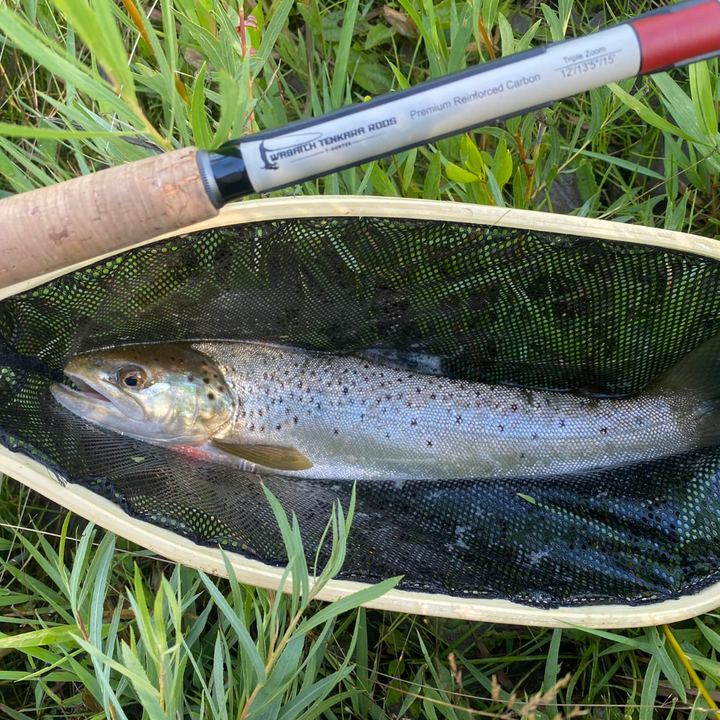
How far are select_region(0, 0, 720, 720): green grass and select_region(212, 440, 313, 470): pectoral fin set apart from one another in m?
0.34

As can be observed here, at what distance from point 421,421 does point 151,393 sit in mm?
926

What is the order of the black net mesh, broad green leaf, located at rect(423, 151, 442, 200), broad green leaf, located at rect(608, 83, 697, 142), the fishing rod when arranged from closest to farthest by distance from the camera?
the fishing rod → the black net mesh → broad green leaf, located at rect(608, 83, 697, 142) → broad green leaf, located at rect(423, 151, 442, 200)

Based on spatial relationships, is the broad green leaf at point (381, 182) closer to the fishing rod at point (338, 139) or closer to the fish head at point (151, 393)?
the fishing rod at point (338, 139)

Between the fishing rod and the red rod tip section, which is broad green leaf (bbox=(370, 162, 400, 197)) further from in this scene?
the red rod tip section

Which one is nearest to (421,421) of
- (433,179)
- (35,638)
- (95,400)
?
(433,179)

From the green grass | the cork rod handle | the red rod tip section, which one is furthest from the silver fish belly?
the red rod tip section

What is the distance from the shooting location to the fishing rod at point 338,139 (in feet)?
3.39

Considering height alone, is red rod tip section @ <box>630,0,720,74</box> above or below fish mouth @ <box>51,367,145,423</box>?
above

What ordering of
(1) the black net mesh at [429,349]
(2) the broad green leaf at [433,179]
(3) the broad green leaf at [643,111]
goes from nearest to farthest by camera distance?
(1) the black net mesh at [429,349] < (3) the broad green leaf at [643,111] < (2) the broad green leaf at [433,179]

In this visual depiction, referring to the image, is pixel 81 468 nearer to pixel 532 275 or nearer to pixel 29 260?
pixel 29 260

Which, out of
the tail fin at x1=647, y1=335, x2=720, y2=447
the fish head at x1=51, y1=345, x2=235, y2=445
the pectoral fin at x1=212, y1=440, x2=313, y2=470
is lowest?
the tail fin at x1=647, y1=335, x2=720, y2=447

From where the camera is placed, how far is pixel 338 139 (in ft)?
3.42

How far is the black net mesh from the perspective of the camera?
159 cm

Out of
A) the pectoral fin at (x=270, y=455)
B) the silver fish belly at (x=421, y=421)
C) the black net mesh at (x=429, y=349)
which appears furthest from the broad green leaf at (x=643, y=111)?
the pectoral fin at (x=270, y=455)
